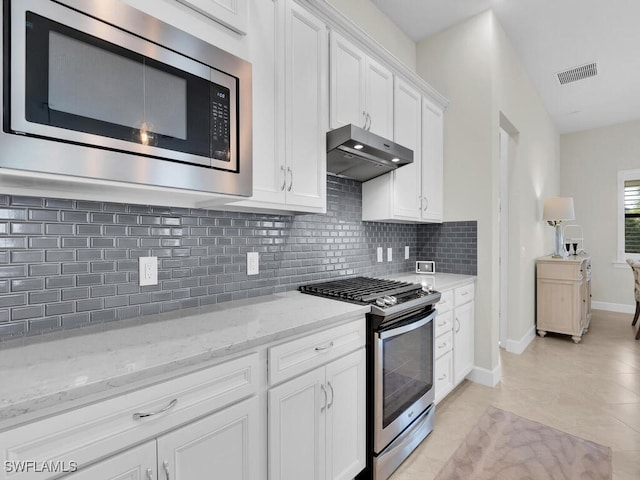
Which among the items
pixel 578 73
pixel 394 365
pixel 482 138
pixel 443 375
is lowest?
pixel 443 375

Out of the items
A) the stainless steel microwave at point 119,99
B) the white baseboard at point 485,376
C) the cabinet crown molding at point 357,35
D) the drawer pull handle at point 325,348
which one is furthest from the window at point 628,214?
the stainless steel microwave at point 119,99

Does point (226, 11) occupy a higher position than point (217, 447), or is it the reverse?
point (226, 11)

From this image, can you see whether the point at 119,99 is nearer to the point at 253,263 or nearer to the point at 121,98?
the point at 121,98

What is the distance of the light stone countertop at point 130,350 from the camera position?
74 centimetres

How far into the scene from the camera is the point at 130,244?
1.38 metres

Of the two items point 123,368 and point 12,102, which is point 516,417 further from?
point 12,102

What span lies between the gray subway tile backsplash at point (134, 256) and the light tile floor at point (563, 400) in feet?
4.29

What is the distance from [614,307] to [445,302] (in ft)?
17.5

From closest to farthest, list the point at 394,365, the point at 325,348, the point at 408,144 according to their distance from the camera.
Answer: the point at 325,348, the point at 394,365, the point at 408,144

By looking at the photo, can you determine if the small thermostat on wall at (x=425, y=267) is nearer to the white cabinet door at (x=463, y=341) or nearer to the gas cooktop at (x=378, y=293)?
the white cabinet door at (x=463, y=341)

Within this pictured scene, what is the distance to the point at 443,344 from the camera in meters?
2.43

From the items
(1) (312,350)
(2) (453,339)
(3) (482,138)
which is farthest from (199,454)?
(3) (482,138)

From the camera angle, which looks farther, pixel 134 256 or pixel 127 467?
pixel 134 256

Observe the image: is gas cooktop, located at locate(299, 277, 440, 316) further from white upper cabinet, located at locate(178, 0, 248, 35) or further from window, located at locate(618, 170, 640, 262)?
window, located at locate(618, 170, 640, 262)
